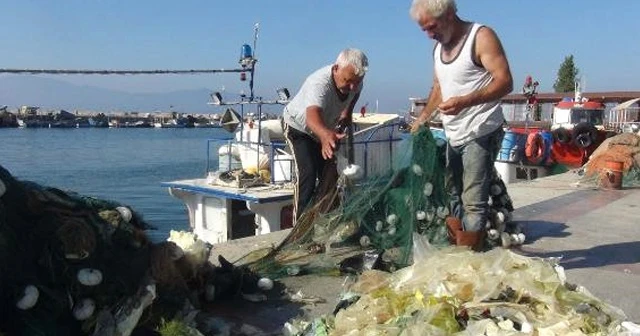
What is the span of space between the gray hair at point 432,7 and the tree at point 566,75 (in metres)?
53.4

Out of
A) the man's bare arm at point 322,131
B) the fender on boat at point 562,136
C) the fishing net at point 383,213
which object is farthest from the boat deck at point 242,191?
the fender on boat at point 562,136

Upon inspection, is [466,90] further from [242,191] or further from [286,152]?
[286,152]

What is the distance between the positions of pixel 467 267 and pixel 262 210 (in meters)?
7.23

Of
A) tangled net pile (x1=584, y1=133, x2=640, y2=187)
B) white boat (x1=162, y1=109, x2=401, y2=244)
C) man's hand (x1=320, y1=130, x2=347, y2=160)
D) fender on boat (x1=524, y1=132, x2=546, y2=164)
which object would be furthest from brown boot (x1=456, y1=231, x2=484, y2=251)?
fender on boat (x1=524, y1=132, x2=546, y2=164)

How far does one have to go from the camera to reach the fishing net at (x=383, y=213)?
494 centimetres

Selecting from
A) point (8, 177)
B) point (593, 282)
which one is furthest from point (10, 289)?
point (593, 282)

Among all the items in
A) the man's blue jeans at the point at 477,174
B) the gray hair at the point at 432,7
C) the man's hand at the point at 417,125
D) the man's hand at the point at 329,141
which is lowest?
the man's blue jeans at the point at 477,174

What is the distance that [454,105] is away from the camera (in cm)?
405

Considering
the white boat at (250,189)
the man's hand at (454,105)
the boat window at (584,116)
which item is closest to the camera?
the man's hand at (454,105)

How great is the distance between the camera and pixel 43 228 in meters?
2.99

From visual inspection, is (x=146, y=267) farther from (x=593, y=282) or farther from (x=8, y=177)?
(x=593, y=282)

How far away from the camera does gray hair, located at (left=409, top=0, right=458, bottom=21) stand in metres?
4.08

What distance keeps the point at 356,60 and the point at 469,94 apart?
0.94m

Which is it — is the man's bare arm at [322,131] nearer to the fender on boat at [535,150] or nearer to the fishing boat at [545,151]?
the fishing boat at [545,151]
